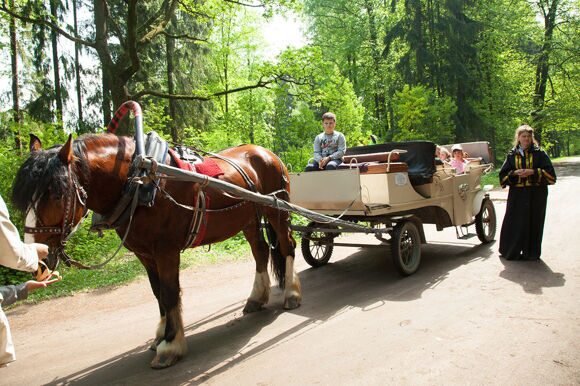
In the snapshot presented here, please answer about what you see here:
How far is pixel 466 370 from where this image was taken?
2930mm

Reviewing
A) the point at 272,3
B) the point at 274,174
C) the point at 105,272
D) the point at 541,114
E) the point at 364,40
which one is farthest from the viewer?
the point at 364,40

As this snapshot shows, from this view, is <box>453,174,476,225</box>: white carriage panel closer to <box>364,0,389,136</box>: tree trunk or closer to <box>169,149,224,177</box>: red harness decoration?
<box>169,149,224,177</box>: red harness decoration

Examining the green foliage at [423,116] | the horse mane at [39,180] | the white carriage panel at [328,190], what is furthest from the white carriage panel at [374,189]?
the green foliage at [423,116]

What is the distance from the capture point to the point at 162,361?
3301mm

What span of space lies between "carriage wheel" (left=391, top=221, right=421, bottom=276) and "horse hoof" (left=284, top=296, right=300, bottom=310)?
147 cm

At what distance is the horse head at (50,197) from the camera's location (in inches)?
101

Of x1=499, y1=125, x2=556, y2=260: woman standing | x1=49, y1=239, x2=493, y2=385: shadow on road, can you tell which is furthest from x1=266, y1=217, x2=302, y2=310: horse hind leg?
x1=499, y1=125, x2=556, y2=260: woman standing

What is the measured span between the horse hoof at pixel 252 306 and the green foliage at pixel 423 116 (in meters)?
19.5

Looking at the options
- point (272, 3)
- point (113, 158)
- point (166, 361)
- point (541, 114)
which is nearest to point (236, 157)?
point (113, 158)

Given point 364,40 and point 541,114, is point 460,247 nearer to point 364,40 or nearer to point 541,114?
point 541,114

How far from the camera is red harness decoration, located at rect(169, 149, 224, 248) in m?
3.63

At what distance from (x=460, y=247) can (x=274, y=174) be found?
12.8 ft

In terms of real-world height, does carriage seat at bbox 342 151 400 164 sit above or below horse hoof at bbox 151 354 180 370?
above

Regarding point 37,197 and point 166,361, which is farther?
point 166,361
